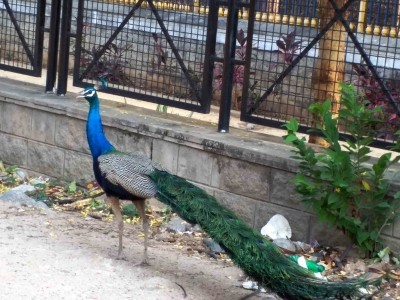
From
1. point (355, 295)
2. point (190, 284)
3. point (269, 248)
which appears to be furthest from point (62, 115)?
point (355, 295)

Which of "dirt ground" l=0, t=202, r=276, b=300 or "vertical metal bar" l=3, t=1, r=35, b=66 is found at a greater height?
"vertical metal bar" l=3, t=1, r=35, b=66

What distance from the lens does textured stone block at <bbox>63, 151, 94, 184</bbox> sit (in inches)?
350

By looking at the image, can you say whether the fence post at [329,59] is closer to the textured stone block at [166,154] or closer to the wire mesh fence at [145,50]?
the wire mesh fence at [145,50]

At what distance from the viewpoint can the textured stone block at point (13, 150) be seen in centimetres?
944

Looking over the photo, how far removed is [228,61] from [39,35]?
7.70ft

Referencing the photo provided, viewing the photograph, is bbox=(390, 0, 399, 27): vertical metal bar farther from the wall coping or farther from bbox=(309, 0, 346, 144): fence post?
the wall coping

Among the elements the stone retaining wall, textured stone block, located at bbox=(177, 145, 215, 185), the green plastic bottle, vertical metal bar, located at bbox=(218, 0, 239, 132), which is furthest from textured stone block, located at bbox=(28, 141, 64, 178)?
the green plastic bottle

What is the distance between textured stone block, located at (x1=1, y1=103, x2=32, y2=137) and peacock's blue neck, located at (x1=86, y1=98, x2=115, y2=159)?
7.75 feet

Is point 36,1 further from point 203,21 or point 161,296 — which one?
point 161,296

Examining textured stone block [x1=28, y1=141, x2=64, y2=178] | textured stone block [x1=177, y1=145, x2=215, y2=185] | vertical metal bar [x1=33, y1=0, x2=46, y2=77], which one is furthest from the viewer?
vertical metal bar [x1=33, y1=0, x2=46, y2=77]

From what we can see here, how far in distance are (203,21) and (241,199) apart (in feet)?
5.76

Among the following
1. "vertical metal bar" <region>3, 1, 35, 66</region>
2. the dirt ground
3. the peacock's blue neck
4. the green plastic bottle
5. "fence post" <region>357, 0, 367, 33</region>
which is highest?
"fence post" <region>357, 0, 367, 33</region>

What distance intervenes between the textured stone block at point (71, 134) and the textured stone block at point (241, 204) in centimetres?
156

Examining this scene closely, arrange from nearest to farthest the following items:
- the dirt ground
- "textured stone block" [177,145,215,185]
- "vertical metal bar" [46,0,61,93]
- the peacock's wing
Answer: the dirt ground → the peacock's wing → "textured stone block" [177,145,215,185] → "vertical metal bar" [46,0,61,93]
